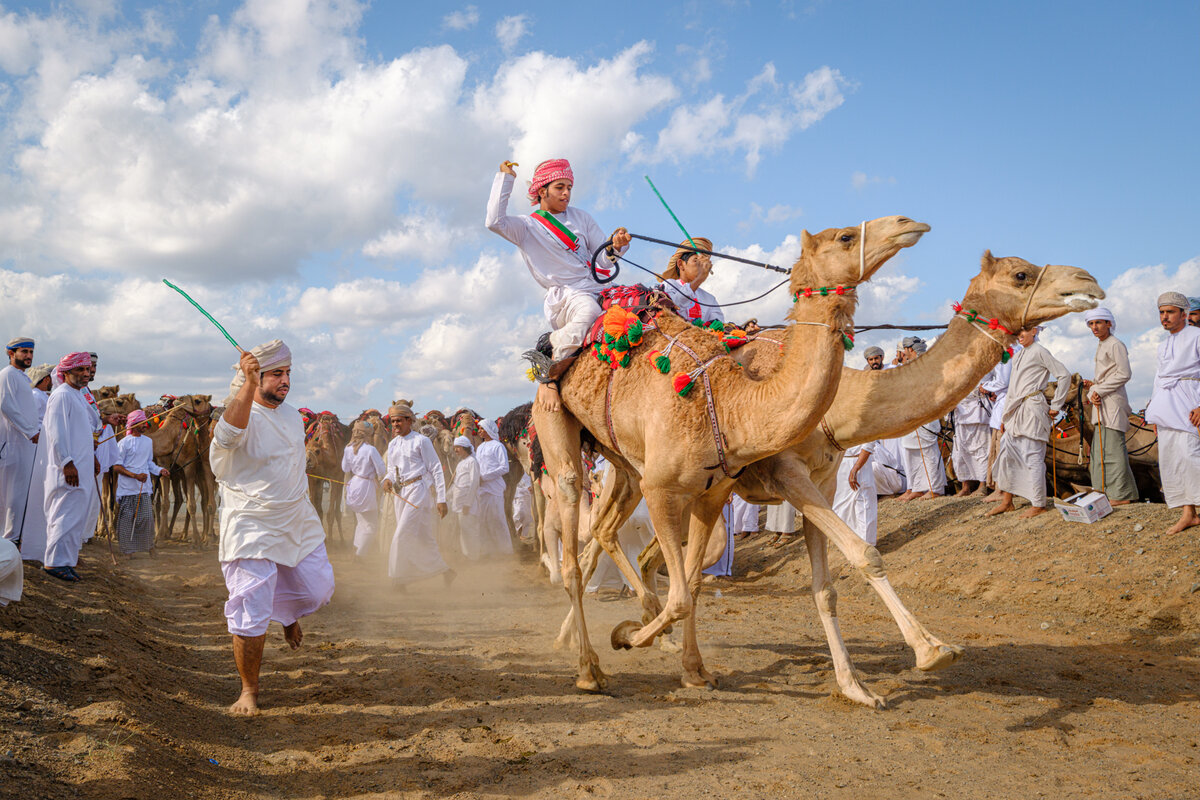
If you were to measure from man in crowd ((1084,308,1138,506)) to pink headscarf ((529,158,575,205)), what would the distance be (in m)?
6.88

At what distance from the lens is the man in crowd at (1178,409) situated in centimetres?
884

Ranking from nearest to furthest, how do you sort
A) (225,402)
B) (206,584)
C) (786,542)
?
(225,402), (206,584), (786,542)

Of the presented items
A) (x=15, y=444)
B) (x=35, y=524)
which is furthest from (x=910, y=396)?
(x=15, y=444)

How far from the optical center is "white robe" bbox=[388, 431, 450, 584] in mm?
11703

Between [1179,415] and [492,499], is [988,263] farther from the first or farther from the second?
[492,499]

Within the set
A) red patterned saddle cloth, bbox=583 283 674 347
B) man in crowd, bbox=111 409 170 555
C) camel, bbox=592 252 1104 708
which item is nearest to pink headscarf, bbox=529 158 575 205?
red patterned saddle cloth, bbox=583 283 674 347

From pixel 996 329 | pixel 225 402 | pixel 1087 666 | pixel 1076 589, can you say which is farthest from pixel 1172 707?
pixel 225 402

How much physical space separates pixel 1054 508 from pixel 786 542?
4245 millimetres

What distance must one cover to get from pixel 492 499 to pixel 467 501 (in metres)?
0.68

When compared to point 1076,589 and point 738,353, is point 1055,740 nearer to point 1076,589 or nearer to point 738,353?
point 738,353

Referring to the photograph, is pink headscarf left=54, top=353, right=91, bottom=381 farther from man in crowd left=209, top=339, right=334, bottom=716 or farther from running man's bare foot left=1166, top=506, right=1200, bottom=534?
running man's bare foot left=1166, top=506, right=1200, bottom=534

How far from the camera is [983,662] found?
689 cm

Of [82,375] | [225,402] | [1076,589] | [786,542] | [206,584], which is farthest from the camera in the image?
[786,542]

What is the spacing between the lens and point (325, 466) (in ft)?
58.0
